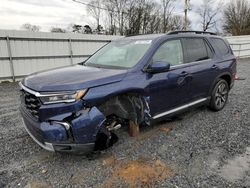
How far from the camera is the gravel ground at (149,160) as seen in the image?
2822 millimetres

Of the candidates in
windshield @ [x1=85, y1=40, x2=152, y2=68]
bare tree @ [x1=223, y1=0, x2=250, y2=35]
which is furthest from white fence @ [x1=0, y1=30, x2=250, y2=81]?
bare tree @ [x1=223, y1=0, x2=250, y2=35]

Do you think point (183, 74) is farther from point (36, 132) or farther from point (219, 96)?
point (36, 132)

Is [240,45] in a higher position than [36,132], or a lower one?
higher

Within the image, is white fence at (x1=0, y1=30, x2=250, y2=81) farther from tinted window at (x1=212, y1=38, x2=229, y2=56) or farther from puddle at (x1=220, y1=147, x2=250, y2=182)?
puddle at (x1=220, y1=147, x2=250, y2=182)

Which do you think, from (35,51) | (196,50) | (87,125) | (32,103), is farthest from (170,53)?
(35,51)

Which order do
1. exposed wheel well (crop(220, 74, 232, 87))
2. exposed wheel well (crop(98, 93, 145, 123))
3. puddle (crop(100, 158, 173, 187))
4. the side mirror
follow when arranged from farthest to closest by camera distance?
exposed wheel well (crop(220, 74, 232, 87)) < the side mirror < exposed wheel well (crop(98, 93, 145, 123)) < puddle (crop(100, 158, 173, 187))

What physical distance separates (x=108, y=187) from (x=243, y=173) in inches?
69.4

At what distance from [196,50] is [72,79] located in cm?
283

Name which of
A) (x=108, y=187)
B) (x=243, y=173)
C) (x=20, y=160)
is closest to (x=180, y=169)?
(x=243, y=173)

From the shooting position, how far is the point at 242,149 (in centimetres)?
361

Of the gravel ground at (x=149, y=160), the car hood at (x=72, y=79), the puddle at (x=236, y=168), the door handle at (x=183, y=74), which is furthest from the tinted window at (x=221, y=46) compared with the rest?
the car hood at (x=72, y=79)

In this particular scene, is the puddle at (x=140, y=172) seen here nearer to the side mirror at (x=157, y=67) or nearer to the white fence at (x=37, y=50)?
the side mirror at (x=157, y=67)

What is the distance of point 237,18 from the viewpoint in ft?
139

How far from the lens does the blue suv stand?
2.84 metres
